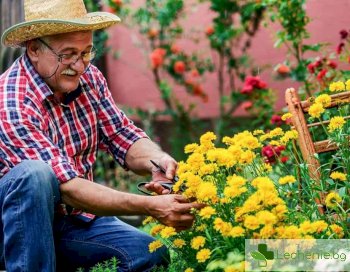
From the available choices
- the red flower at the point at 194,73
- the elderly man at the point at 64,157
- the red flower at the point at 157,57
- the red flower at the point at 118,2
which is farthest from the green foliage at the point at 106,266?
the red flower at the point at 118,2

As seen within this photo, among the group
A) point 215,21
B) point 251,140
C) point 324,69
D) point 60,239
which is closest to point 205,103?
point 215,21

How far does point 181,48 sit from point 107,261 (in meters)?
4.14

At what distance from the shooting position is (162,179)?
12.9 ft

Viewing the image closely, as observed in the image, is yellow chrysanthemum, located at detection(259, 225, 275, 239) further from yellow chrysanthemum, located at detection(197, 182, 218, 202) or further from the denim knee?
the denim knee

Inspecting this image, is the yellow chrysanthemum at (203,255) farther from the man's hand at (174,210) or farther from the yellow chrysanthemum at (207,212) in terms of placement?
the man's hand at (174,210)

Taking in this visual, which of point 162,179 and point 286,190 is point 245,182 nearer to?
point 286,190

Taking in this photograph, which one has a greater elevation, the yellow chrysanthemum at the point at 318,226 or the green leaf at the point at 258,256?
the yellow chrysanthemum at the point at 318,226

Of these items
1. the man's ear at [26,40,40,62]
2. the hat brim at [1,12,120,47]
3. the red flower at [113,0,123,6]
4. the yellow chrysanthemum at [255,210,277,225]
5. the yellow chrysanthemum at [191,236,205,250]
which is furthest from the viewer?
the red flower at [113,0,123,6]

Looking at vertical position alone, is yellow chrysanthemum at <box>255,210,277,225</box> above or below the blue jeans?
above

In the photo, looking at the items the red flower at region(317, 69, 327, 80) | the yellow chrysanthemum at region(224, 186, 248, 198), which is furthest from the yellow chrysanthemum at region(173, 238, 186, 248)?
the red flower at region(317, 69, 327, 80)

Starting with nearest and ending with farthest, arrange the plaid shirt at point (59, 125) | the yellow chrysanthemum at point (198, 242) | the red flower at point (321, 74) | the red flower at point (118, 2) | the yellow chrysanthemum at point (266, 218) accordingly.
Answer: the yellow chrysanthemum at point (266, 218) < the yellow chrysanthemum at point (198, 242) < the plaid shirt at point (59, 125) < the red flower at point (321, 74) < the red flower at point (118, 2)

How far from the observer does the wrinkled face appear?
12.8 ft

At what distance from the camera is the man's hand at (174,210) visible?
3346 mm

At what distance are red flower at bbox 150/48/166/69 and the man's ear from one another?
355 cm
